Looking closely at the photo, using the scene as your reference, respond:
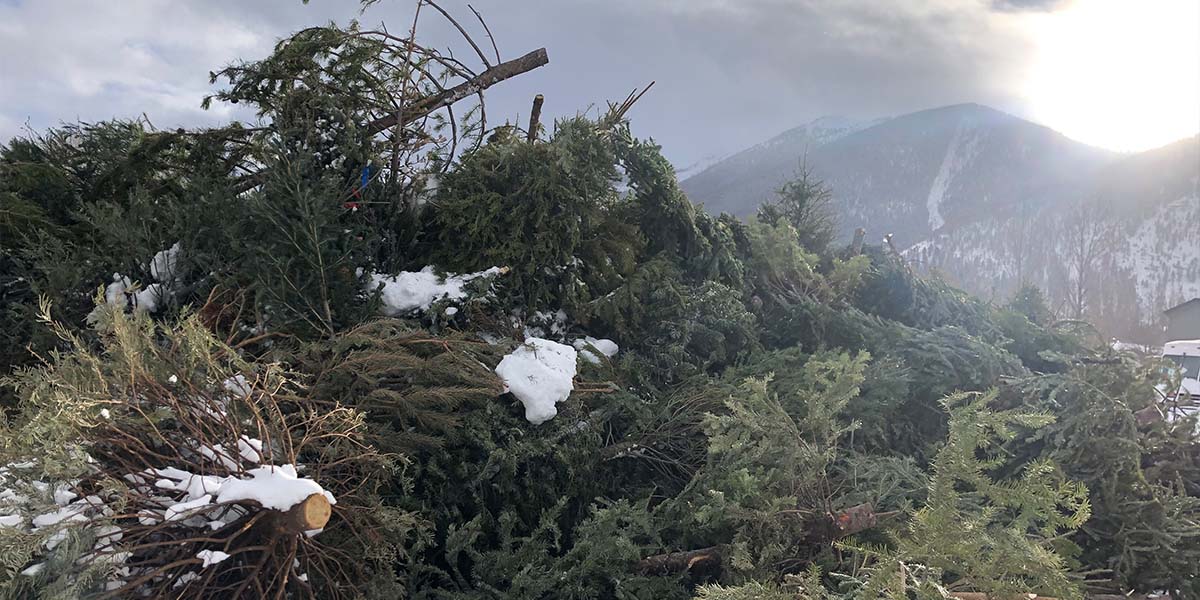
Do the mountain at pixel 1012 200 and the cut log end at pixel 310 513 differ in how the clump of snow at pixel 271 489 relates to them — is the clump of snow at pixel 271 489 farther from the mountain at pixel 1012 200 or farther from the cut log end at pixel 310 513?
the mountain at pixel 1012 200

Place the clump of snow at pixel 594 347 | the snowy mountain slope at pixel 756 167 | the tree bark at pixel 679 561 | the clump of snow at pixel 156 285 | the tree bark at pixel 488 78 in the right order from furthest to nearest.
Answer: the snowy mountain slope at pixel 756 167 → the tree bark at pixel 488 78 → the clump of snow at pixel 156 285 → the clump of snow at pixel 594 347 → the tree bark at pixel 679 561

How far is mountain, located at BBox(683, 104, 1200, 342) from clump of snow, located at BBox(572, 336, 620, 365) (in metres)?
4.83

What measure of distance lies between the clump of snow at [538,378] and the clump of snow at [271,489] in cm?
123

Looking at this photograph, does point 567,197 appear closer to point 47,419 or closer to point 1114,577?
point 47,419

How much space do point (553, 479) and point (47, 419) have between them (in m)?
1.96

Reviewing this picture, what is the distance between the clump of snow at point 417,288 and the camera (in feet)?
12.3

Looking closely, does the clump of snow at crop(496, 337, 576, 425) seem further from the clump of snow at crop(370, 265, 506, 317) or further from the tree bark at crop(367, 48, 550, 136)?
the tree bark at crop(367, 48, 550, 136)

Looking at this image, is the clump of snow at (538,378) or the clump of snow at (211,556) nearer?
the clump of snow at (211,556)

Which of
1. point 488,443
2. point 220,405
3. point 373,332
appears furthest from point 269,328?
point 488,443

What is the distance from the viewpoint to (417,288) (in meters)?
3.82

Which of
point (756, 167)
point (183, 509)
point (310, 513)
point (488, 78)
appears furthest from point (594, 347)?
point (756, 167)

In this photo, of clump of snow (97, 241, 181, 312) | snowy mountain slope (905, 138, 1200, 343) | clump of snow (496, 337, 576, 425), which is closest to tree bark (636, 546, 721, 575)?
clump of snow (496, 337, 576, 425)

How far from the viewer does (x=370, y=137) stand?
13.4ft

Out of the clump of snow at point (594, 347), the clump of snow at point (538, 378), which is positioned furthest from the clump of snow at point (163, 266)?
the clump of snow at point (594, 347)
